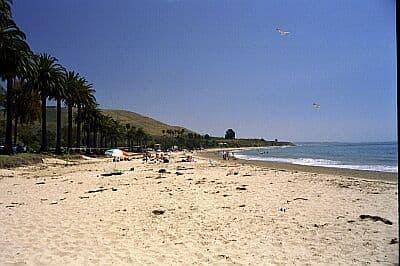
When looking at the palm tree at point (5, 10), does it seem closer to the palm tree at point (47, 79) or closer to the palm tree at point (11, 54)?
the palm tree at point (11, 54)

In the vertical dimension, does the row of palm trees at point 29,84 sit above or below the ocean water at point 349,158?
above

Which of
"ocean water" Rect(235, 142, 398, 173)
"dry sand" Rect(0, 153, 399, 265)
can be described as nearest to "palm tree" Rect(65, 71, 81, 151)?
"ocean water" Rect(235, 142, 398, 173)

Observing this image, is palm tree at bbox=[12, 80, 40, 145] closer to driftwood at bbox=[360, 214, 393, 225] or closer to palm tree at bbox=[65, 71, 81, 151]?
palm tree at bbox=[65, 71, 81, 151]

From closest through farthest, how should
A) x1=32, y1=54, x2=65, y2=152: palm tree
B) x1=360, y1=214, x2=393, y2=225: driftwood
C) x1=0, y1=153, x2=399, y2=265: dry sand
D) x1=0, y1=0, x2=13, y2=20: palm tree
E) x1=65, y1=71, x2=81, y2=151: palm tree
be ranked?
x1=0, y1=153, x2=399, y2=265: dry sand → x1=360, y1=214, x2=393, y2=225: driftwood → x1=0, y1=0, x2=13, y2=20: palm tree → x1=32, y1=54, x2=65, y2=152: palm tree → x1=65, y1=71, x2=81, y2=151: palm tree

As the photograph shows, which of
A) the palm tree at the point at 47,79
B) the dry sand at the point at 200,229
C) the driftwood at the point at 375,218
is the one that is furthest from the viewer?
the palm tree at the point at 47,79

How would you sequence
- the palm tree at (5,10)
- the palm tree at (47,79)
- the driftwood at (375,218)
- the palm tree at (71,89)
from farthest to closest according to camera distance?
the palm tree at (71,89) < the palm tree at (47,79) < the palm tree at (5,10) < the driftwood at (375,218)

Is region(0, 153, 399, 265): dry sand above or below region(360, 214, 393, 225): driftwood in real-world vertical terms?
below

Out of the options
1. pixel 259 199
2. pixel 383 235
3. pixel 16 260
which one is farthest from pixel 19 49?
pixel 383 235

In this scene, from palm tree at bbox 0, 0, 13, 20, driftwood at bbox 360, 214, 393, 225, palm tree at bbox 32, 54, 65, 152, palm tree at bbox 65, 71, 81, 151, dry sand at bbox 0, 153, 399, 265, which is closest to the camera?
dry sand at bbox 0, 153, 399, 265

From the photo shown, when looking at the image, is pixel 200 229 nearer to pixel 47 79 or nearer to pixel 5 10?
pixel 5 10

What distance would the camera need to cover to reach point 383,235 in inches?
259

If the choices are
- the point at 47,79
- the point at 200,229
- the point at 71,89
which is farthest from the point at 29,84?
the point at 200,229

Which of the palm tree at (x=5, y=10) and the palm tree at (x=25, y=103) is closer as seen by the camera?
the palm tree at (x=5, y=10)

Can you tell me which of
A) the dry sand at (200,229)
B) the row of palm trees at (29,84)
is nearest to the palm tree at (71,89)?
the row of palm trees at (29,84)
